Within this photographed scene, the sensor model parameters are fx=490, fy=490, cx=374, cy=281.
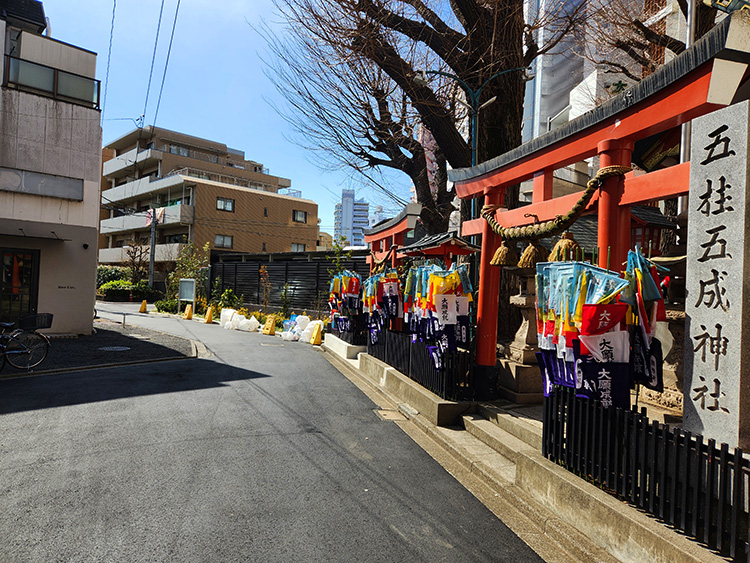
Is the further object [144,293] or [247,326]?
[144,293]

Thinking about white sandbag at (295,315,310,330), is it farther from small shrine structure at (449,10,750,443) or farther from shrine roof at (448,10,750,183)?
shrine roof at (448,10,750,183)

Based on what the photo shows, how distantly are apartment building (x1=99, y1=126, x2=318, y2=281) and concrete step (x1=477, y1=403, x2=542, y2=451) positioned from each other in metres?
35.6

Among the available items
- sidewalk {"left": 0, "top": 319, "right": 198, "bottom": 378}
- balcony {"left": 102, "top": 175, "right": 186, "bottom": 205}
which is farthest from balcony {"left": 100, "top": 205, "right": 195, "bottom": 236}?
sidewalk {"left": 0, "top": 319, "right": 198, "bottom": 378}

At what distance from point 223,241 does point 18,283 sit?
27.6 m

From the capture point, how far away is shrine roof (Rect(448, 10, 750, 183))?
3.83m

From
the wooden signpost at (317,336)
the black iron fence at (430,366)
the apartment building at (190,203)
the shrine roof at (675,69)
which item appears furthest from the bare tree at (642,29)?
the apartment building at (190,203)

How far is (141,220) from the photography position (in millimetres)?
45781

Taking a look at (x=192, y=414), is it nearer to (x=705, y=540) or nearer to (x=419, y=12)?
(x=705, y=540)

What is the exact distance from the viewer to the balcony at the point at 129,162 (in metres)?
45.8

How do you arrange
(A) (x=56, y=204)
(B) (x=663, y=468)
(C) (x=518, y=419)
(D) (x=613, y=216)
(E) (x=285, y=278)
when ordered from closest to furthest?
1. (B) (x=663, y=468)
2. (D) (x=613, y=216)
3. (C) (x=518, y=419)
4. (A) (x=56, y=204)
5. (E) (x=285, y=278)

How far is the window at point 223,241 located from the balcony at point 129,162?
414 inches

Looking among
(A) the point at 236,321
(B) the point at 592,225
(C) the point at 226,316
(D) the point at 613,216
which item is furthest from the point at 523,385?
(C) the point at 226,316

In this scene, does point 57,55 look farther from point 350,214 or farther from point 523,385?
point 350,214

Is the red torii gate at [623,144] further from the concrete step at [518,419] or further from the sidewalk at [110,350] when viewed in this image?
the sidewalk at [110,350]
